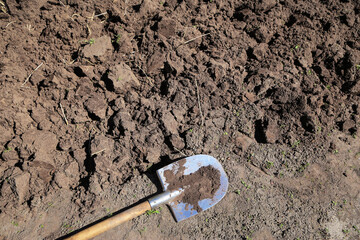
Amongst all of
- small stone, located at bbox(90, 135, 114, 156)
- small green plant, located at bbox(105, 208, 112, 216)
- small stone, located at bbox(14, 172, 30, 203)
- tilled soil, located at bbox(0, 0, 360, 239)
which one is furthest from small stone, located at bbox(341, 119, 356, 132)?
small stone, located at bbox(14, 172, 30, 203)

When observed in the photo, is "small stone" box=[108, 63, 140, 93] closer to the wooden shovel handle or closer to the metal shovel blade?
the metal shovel blade

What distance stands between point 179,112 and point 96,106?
974mm

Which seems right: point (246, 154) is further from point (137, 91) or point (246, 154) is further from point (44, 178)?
point (44, 178)

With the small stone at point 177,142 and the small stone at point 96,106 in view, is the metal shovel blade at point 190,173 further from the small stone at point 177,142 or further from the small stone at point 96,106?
the small stone at point 96,106

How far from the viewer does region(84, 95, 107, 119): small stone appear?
2.78 metres

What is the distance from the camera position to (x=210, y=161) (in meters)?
2.56

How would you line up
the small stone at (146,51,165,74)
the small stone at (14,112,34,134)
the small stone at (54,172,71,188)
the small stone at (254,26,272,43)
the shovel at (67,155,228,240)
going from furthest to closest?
the small stone at (254,26,272,43) < the small stone at (146,51,165,74) < the small stone at (14,112,34,134) < the small stone at (54,172,71,188) < the shovel at (67,155,228,240)

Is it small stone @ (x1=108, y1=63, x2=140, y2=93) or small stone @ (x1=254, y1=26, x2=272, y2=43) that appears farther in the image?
small stone @ (x1=254, y1=26, x2=272, y2=43)

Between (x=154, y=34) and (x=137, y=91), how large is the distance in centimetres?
78

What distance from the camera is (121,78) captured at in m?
2.87

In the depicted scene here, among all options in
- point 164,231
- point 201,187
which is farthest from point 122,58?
point 164,231

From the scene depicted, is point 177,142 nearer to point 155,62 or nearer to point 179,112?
point 179,112

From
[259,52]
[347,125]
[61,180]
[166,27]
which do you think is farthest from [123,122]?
[347,125]

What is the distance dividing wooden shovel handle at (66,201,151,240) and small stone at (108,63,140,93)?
4.47ft
